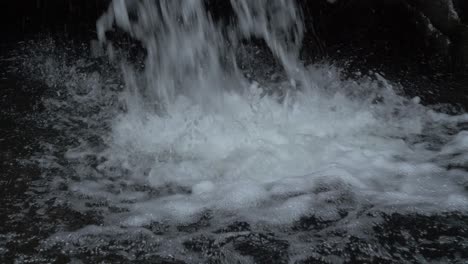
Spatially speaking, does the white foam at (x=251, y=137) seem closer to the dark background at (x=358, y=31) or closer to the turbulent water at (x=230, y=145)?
the turbulent water at (x=230, y=145)

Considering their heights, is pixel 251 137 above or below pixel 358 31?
below

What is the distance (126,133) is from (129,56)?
1476 millimetres

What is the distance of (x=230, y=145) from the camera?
3564 millimetres

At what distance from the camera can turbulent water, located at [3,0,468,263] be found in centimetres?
252

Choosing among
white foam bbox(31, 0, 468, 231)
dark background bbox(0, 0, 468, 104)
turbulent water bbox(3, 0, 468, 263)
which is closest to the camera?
turbulent water bbox(3, 0, 468, 263)

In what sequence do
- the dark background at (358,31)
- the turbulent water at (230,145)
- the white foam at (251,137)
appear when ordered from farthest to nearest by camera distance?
the dark background at (358,31)
the white foam at (251,137)
the turbulent water at (230,145)

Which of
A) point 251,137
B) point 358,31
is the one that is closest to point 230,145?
point 251,137

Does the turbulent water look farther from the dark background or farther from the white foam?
the dark background

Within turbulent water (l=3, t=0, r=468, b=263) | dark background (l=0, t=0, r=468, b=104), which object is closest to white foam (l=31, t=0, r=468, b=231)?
turbulent water (l=3, t=0, r=468, b=263)

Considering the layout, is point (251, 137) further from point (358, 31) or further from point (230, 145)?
point (358, 31)

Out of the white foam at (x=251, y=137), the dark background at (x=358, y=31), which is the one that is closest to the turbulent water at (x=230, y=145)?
the white foam at (x=251, y=137)

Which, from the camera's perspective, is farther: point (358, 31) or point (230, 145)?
point (358, 31)

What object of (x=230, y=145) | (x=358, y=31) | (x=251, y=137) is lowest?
(x=230, y=145)

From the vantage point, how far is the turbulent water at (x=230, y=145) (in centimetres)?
252
